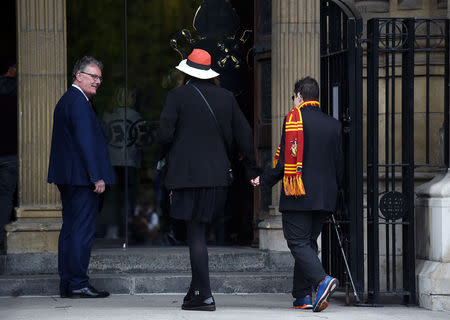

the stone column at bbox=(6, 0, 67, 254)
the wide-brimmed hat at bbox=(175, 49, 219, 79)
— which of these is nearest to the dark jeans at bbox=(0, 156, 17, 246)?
the stone column at bbox=(6, 0, 67, 254)

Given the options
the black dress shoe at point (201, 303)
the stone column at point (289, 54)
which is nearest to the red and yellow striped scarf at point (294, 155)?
the black dress shoe at point (201, 303)

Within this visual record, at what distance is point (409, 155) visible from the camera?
337 inches

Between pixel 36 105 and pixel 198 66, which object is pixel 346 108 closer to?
pixel 198 66

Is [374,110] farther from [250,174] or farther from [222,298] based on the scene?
[222,298]

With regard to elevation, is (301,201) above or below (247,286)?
above

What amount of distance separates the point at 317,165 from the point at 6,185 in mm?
3708

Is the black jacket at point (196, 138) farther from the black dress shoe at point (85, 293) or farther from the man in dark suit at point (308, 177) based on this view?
the black dress shoe at point (85, 293)

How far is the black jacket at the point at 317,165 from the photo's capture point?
8031mm

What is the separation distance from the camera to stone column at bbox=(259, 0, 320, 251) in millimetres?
10016

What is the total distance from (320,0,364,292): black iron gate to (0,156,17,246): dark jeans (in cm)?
326

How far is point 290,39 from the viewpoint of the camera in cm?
1002

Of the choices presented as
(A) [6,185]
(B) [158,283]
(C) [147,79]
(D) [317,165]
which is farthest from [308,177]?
(A) [6,185]

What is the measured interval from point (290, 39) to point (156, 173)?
6.96 feet

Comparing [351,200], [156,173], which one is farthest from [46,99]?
[351,200]
